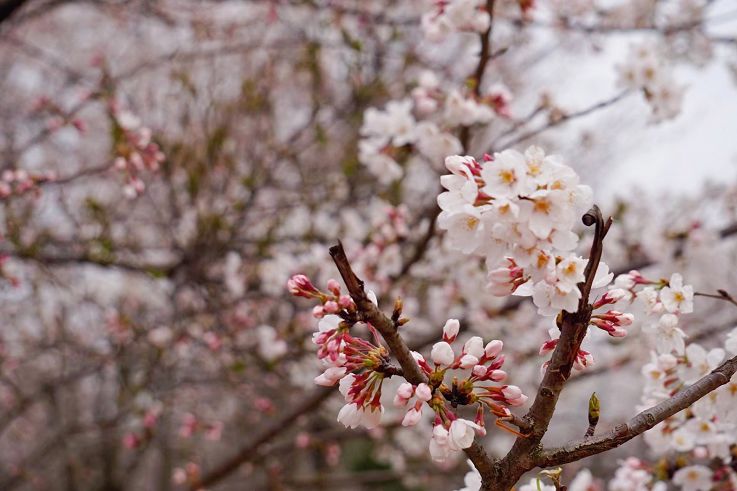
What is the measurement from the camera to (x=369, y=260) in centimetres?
359

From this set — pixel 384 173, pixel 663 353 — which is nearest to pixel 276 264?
pixel 384 173

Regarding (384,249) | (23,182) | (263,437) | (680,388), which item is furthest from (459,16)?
(263,437)

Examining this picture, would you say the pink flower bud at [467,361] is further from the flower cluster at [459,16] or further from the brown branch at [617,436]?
the flower cluster at [459,16]

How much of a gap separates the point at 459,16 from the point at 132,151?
1663mm

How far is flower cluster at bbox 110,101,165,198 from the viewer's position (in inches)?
116

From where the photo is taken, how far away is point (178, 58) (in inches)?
222

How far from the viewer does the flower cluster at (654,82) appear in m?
2.95

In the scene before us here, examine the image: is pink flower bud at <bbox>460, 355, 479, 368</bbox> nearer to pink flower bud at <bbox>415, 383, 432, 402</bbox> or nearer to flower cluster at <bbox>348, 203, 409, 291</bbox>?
pink flower bud at <bbox>415, 383, 432, 402</bbox>

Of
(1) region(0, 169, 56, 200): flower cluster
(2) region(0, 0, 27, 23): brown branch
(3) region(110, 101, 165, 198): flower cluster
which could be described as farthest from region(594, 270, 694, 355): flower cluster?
(2) region(0, 0, 27, 23): brown branch

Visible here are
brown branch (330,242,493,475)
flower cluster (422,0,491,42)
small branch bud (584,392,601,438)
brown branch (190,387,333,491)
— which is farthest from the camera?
brown branch (190,387,333,491)

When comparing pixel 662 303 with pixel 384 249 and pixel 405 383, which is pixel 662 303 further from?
pixel 384 249

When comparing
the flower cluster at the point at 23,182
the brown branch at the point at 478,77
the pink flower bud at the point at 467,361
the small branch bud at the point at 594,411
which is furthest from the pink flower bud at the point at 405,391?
the flower cluster at the point at 23,182

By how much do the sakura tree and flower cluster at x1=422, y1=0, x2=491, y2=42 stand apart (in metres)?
0.01

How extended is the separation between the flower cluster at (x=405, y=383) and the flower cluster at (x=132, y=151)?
6.51 feet
